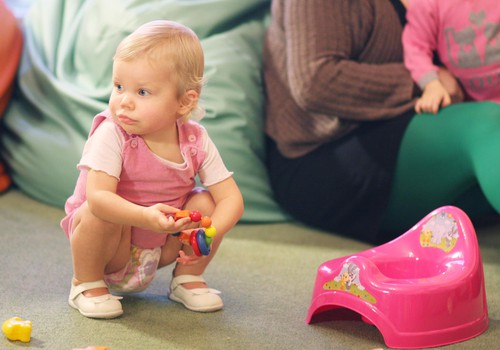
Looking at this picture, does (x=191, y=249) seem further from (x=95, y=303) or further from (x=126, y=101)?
(x=126, y=101)

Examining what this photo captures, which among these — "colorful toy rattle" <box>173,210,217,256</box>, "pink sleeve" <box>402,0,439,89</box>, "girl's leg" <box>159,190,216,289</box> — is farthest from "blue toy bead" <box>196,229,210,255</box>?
"pink sleeve" <box>402,0,439,89</box>

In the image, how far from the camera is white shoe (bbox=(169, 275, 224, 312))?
1.40 meters

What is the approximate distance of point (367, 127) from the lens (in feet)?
5.95

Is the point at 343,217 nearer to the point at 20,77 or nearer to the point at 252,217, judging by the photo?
the point at 252,217

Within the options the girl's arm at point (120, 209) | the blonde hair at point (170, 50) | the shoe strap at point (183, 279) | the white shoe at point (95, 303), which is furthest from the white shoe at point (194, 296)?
the blonde hair at point (170, 50)

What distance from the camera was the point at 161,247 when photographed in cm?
141

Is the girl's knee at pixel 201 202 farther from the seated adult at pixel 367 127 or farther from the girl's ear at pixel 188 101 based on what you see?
the seated adult at pixel 367 127

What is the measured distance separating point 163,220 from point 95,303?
26 centimetres

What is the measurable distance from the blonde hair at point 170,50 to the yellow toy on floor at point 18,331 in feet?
1.42

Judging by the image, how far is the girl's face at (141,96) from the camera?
1.25m

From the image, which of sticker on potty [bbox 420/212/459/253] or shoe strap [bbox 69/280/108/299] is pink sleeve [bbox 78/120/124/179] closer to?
shoe strap [bbox 69/280/108/299]

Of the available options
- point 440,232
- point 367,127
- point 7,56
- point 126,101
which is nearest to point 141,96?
point 126,101

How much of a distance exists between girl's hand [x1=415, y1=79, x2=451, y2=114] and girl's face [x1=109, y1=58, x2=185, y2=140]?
2.23 feet

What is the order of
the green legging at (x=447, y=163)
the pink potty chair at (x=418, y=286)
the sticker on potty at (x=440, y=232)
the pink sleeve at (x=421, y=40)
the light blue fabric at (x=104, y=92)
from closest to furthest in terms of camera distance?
the pink potty chair at (x=418, y=286) → the sticker on potty at (x=440, y=232) → the green legging at (x=447, y=163) → the pink sleeve at (x=421, y=40) → the light blue fabric at (x=104, y=92)
